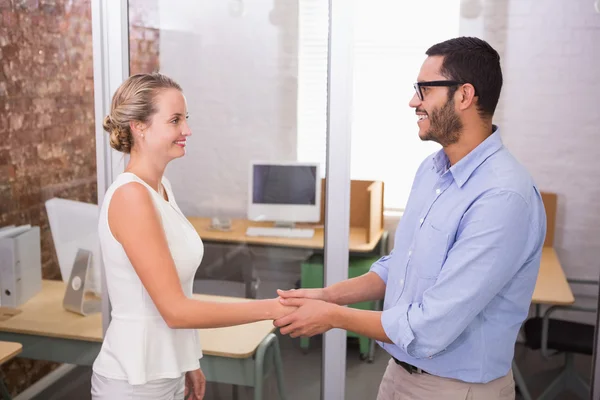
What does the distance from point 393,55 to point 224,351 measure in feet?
8.80

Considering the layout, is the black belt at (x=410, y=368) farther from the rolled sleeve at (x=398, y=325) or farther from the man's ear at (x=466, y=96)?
the man's ear at (x=466, y=96)

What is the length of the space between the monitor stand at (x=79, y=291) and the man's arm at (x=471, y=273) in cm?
164

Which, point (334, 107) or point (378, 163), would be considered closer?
point (334, 107)

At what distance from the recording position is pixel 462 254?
1.64 meters

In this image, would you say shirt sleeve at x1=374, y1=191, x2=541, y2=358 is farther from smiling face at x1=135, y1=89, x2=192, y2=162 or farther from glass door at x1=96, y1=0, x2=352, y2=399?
glass door at x1=96, y1=0, x2=352, y2=399

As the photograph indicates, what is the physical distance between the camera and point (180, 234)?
197 cm

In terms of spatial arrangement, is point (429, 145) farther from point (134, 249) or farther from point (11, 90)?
point (134, 249)

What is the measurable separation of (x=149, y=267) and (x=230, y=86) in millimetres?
1228

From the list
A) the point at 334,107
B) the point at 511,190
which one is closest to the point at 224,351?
the point at 334,107

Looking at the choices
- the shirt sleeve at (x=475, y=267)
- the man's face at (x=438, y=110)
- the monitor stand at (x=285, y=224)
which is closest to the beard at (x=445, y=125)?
the man's face at (x=438, y=110)

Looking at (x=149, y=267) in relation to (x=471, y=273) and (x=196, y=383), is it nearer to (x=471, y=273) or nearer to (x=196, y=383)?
(x=196, y=383)

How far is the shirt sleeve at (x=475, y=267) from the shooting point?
5.28 feet

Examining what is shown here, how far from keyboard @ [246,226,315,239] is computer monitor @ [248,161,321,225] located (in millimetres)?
37

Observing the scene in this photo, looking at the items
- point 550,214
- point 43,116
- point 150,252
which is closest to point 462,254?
point 150,252
